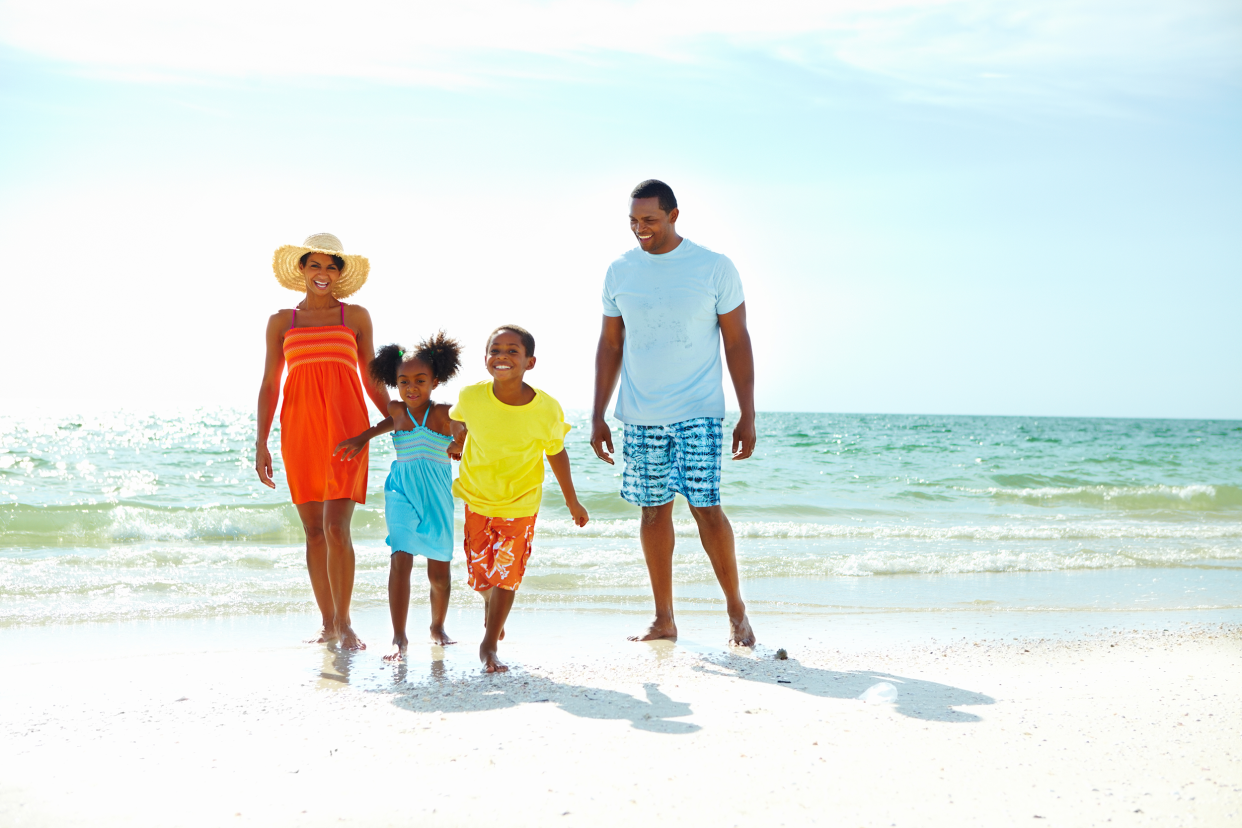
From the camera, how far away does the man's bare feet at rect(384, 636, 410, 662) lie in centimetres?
372

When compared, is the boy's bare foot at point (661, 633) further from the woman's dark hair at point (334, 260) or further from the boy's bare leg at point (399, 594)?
the woman's dark hair at point (334, 260)

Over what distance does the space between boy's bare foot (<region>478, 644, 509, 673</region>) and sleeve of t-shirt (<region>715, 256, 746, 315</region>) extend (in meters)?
1.65

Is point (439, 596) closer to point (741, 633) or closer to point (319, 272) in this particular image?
point (741, 633)

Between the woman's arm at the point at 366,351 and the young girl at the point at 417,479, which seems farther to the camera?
the woman's arm at the point at 366,351

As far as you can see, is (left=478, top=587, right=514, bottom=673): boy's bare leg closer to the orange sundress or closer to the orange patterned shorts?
the orange patterned shorts

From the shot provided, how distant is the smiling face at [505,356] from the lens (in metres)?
3.50

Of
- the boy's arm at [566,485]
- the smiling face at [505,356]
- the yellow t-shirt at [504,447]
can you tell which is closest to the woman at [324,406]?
the yellow t-shirt at [504,447]

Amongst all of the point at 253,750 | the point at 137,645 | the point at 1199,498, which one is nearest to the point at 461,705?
the point at 253,750

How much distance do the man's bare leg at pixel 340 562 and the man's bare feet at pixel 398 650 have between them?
23 centimetres

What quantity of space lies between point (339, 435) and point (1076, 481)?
15.6 metres

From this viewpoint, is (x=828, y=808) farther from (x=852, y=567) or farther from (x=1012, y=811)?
(x=852, y=567)

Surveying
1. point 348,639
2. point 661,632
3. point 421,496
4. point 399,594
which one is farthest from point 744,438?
point 348,639

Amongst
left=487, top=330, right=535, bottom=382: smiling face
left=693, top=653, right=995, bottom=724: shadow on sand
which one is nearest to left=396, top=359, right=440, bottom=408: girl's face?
left=487, top=330, right=535, bottom=382: smiling face

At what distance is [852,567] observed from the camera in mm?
6684
